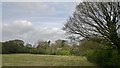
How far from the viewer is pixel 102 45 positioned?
1883cm

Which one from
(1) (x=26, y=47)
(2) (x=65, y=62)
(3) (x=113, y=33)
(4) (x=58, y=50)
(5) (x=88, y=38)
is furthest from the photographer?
(4) (x=58, y=50)

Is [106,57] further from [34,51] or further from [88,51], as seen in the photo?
[34,51]

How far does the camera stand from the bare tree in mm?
18406

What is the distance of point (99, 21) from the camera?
63.0 feet

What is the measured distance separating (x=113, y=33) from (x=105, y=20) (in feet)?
5.76

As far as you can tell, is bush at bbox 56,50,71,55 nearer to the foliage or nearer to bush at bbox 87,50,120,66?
the foliage

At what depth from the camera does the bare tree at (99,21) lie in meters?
18.4

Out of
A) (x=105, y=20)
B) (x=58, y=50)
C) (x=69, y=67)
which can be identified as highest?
(x=105, y=20)

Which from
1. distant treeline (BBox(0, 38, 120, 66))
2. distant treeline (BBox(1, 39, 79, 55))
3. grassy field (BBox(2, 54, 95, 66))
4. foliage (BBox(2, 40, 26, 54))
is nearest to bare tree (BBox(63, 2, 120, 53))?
distant treeline (BBox(0, 38, 120, 66))

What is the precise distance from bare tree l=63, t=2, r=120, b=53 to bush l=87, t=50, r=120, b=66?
2.52ft

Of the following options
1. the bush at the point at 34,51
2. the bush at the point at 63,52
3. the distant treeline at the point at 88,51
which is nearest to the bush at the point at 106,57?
the distant treeline at the point at 88,51

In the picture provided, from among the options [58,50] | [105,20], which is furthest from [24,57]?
[105,20]

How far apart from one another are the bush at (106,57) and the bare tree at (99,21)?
769 millimetres

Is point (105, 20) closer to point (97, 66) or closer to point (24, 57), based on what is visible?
point (97, 66)
